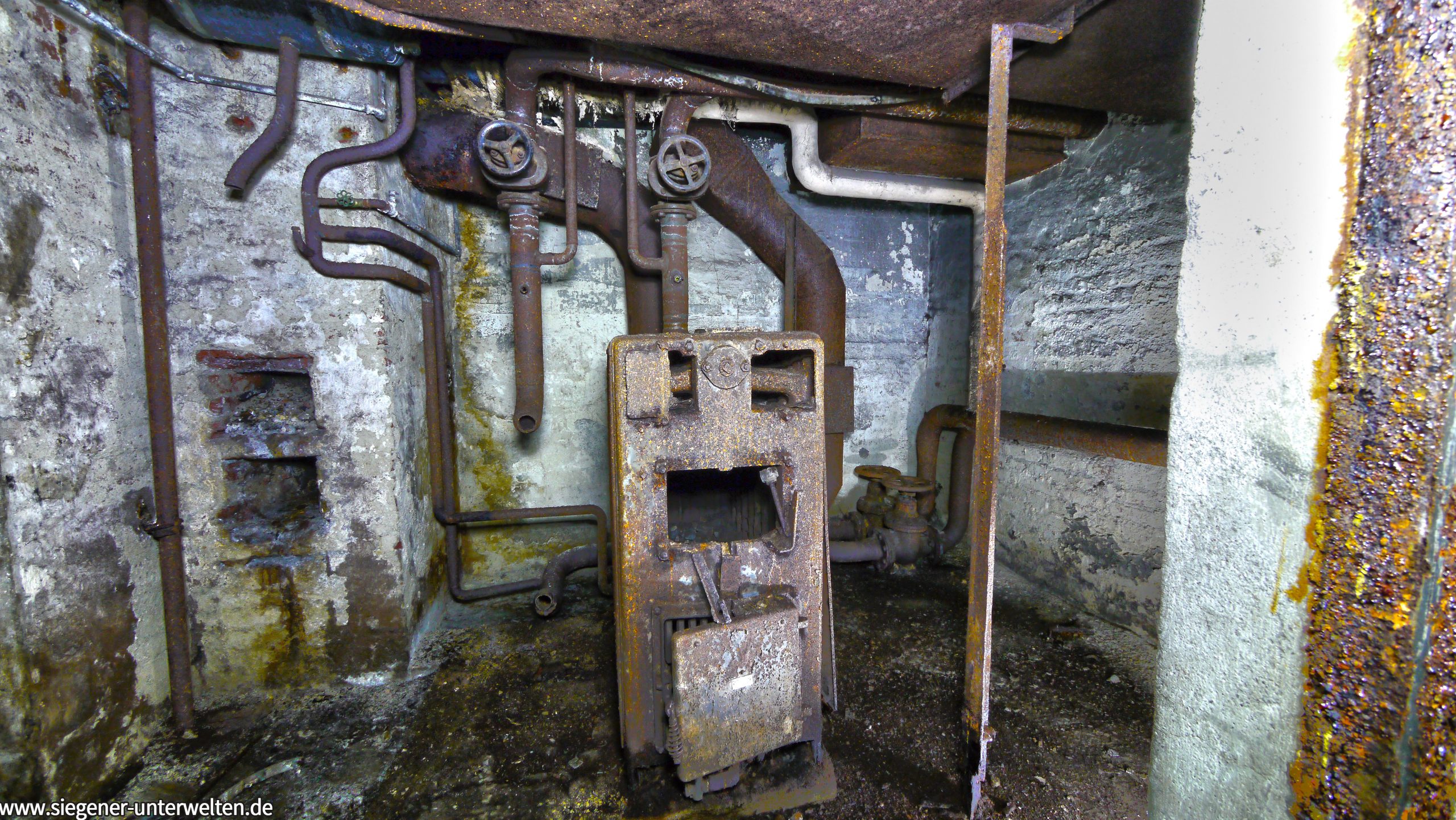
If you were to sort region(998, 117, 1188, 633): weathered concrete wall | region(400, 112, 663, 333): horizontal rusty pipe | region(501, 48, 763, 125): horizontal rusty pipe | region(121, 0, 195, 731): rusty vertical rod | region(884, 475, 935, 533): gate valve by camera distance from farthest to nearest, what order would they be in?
region(884, 475, 935, 533): gate valve < region(998, 117, 1188, 633): weathered concrete wall < region(400, 112, 663, 333): horizontal rusty pipe < region(501, 48, 763, 125): horizontal rusty pipe < region(121, 0, 195, 731): rusty vertical rod

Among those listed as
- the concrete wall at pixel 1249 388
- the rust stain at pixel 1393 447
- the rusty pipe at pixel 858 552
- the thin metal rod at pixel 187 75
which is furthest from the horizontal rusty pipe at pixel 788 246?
the rust stain at pixel 1393 447

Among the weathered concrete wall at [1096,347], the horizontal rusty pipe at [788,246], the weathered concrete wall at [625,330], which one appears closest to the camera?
the weathered concrete wall at [1096,347]

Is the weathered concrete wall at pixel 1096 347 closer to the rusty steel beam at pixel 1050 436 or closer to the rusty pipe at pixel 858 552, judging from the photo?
the rusty steel beam at pixel 1050 436

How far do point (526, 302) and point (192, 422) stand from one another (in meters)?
1.33

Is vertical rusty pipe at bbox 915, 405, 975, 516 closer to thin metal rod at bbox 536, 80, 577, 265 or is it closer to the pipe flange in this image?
the pipe flange

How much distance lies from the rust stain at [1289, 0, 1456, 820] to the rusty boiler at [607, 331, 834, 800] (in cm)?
110

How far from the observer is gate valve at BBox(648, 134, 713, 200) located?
2.50 meters

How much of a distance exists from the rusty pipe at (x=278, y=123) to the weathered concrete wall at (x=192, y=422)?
0.08 metres

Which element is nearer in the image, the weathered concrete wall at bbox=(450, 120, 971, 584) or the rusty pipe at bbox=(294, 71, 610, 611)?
the rusty pipe at bbox=(294, 71, 610, 611)

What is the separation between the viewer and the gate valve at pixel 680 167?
250 centimetres

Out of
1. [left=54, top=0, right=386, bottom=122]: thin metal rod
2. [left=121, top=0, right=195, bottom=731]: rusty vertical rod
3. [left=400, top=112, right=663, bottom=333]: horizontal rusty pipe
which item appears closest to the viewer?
[left=54, top=0, right=386, bottom=122]: thin metal rod

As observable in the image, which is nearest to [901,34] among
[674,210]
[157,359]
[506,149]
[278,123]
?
[674,210]

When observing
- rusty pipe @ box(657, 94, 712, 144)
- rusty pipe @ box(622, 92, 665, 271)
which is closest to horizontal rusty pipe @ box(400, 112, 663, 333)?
rusty pipe @ box(622, 92, 665, 271)

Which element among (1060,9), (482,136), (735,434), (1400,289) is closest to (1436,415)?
(1400,289)
